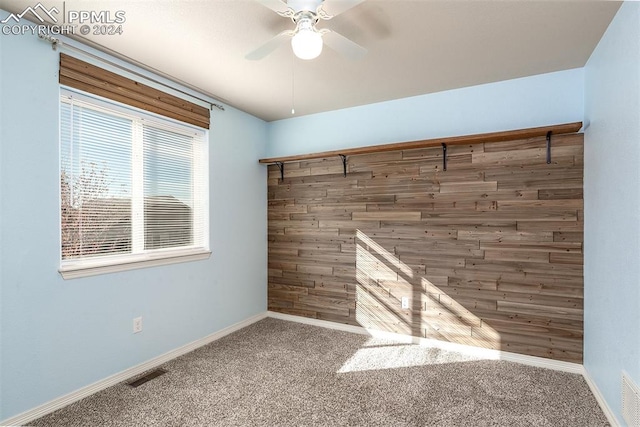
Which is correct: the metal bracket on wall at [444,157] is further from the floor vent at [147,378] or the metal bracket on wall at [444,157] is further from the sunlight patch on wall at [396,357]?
the floor vent at [147,378]

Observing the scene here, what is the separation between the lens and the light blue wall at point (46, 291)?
80.1 inches

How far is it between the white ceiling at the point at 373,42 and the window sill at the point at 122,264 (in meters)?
1.65

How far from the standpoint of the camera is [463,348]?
3.21 meters

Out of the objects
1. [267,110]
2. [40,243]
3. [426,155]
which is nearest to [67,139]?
[40,243]

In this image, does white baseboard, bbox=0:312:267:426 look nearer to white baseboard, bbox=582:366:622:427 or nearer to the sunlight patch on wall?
the sunlight patch on wall

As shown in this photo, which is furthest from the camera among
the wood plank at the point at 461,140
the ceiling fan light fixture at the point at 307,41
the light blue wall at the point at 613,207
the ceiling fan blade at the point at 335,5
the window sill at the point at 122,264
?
the wood plank at the point at 461,140

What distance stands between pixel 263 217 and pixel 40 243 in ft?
7.94

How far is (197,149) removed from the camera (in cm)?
345

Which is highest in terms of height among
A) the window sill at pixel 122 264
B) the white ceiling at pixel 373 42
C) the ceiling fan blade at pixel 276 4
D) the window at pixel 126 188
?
the white ceiling at pixel 373 42

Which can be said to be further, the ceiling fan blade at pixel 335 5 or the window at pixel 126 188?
the window at pixel 126 188

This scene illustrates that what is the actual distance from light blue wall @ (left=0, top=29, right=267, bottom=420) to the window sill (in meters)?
0.05

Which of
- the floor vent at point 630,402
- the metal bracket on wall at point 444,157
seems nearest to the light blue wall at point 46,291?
the metal bracket on wall at point 444,157

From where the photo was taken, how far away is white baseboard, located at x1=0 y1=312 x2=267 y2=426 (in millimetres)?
2096

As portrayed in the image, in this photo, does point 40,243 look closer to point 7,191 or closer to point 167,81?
point 7,191
